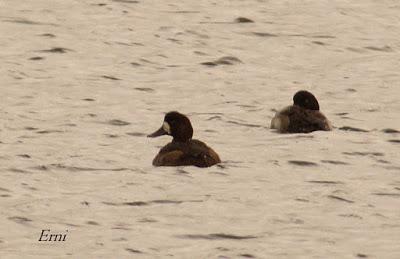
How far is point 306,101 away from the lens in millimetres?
21438

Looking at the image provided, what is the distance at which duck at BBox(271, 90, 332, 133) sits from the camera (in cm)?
2089

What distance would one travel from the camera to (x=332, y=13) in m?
31.0

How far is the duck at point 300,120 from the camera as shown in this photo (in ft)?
68.5

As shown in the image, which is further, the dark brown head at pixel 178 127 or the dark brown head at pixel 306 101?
the dark brown head at pixel 306 101

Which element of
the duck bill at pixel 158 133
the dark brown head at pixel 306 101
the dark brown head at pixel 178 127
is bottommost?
the duck bill at pixel 158 133

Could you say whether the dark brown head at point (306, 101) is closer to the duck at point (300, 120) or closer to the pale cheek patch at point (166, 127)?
the duck at point (300, 120)

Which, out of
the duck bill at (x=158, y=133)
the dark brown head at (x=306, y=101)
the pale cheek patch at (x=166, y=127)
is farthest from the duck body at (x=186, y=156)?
the dark brown head at (x=306, y=101)

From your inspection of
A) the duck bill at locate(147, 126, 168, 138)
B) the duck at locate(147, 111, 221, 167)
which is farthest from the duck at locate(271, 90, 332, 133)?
the duck at locate(147, 111, 221, 167)

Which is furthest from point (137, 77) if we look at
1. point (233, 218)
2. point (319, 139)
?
point (233, 218)

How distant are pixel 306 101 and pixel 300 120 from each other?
1.93 feet

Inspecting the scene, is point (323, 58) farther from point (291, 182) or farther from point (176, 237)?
point (176, 237)

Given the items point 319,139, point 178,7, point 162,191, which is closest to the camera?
point 162,191

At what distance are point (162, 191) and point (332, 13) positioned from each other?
13795 mm

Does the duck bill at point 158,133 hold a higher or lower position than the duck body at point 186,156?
lower
